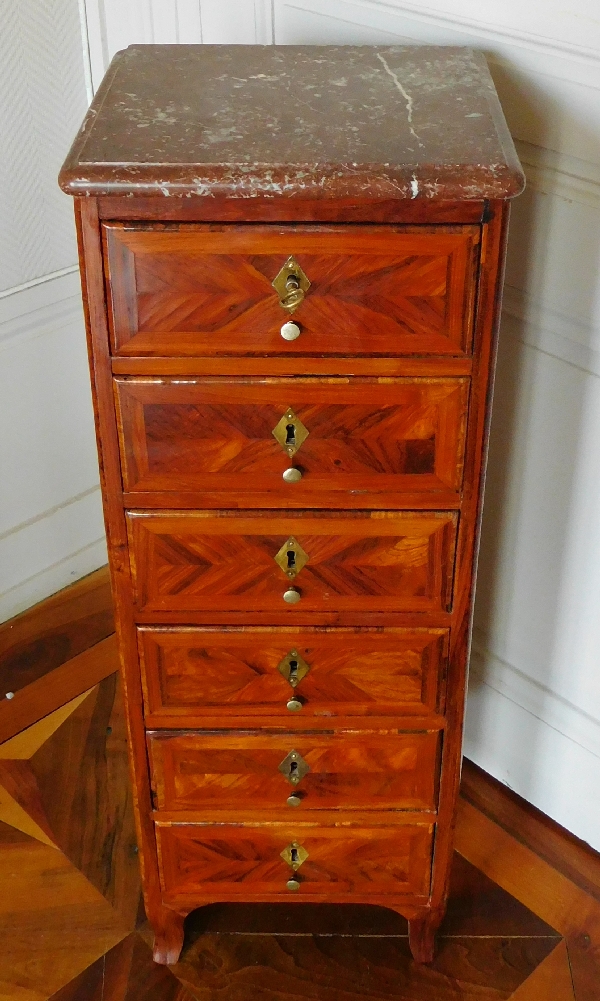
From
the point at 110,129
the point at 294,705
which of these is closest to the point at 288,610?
the point at 294,705

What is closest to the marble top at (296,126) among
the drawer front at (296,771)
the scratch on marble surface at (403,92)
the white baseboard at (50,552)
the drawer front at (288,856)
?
the scratch on marble surface at (403,92)

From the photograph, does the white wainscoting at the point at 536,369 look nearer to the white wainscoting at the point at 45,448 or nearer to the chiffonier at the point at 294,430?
the chiffonier at the point at 294,430

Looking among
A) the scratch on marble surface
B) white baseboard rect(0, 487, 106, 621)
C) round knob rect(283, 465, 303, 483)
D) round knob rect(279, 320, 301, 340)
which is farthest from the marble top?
white baseboard rect(0, 487, 106, 621)

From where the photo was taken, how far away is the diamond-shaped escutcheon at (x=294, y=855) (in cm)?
121

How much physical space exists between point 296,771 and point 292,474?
1.30 ft

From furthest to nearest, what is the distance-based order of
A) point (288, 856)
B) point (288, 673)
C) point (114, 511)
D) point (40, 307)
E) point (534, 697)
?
1. point (40, 307)
2. point (534, 697)
3. point (288, 856)
4. point (288, 673)
5. point (114, 511)

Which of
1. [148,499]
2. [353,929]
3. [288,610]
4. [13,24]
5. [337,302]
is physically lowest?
[353,929]

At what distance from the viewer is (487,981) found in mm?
1290

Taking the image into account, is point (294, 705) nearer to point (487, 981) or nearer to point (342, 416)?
point (342, 416)

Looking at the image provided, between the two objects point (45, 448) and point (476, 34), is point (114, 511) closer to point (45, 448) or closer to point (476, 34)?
point (476, 34)

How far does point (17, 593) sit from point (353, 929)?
0.88 m

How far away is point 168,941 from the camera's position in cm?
131

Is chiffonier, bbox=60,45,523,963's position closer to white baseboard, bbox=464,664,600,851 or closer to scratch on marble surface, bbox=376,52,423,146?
scratch on marble surface, bbox=376,52,423,146

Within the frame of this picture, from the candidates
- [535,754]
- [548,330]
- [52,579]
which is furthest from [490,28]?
[52,579]
